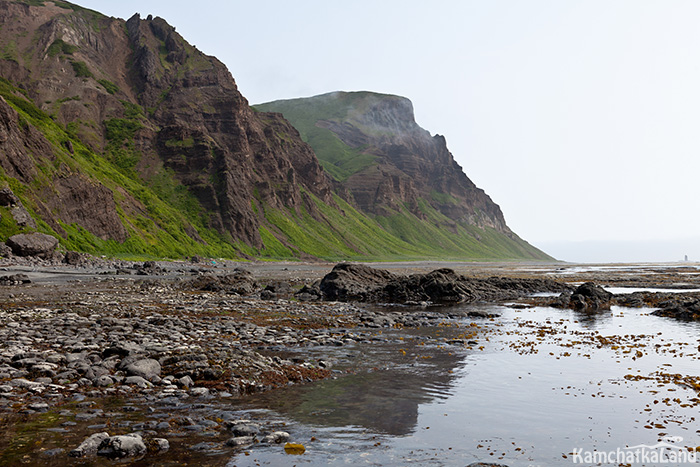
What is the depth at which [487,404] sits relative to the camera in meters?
13.6

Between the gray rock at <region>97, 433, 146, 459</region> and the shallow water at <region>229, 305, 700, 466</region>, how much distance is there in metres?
Result: 1.97

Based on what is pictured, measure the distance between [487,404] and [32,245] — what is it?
7534cm

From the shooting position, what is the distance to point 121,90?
198500 mm

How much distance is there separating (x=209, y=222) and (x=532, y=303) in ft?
456

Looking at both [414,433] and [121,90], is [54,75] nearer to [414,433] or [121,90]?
[121,90]

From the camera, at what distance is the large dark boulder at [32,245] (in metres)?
67.5

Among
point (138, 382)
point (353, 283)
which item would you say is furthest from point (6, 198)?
point (138, 382)

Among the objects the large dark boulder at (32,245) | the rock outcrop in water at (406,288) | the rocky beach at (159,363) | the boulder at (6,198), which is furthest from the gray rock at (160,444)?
the boulder at (6,198)

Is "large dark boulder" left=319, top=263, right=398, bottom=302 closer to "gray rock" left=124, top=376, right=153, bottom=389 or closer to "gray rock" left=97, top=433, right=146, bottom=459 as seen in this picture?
"gray rock" left=124, top=376, right=153, bottom=389

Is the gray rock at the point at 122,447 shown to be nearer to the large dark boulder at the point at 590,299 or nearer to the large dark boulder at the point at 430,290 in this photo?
the large dark boulder at the point at 430,290

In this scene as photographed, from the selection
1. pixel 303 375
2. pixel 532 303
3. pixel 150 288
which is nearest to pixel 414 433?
pixel 303 375

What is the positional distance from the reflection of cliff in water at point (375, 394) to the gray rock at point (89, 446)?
426cm

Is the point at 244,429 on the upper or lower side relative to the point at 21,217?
lower

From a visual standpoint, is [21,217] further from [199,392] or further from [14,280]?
[199,392]
